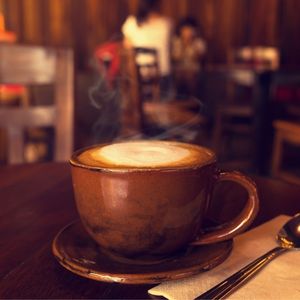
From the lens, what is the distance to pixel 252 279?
0.48 m

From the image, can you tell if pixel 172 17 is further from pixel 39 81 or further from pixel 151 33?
pixel 39 81

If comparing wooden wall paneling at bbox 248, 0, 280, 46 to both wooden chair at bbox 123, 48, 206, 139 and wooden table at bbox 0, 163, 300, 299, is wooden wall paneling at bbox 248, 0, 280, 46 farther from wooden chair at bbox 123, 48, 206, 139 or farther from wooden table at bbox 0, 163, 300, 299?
wooden table at bbox 0, 163, 300, 299

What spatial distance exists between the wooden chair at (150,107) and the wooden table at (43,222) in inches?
59.4

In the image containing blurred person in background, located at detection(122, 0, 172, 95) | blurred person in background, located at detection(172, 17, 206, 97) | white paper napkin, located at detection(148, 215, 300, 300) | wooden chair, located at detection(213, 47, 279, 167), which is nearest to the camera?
white paper napkin, located at detection(148, 215, 300, 300)

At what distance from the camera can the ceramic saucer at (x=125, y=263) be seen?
46 cm

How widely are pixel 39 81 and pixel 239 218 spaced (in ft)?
3.41

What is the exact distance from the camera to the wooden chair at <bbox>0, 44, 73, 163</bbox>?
1317mm

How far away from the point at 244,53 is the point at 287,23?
1496 mm

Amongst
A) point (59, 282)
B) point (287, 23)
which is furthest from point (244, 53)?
point (59, 282)

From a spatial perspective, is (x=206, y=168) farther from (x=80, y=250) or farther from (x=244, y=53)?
(x=244, y=53)

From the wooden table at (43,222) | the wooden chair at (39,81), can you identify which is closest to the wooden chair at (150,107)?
the wooden chair at (39,81)

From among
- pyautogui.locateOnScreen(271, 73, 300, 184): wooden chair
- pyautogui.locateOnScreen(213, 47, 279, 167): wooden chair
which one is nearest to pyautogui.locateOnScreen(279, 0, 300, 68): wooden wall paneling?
pyautogui.locateOnScreen(213, 47, 279, 167): wooden chair

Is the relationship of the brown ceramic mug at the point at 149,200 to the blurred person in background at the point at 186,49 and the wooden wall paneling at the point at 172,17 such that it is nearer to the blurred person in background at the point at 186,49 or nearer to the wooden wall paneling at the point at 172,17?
the blurred person in background at the point at 186,49

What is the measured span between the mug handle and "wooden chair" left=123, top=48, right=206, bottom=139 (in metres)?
1.94
